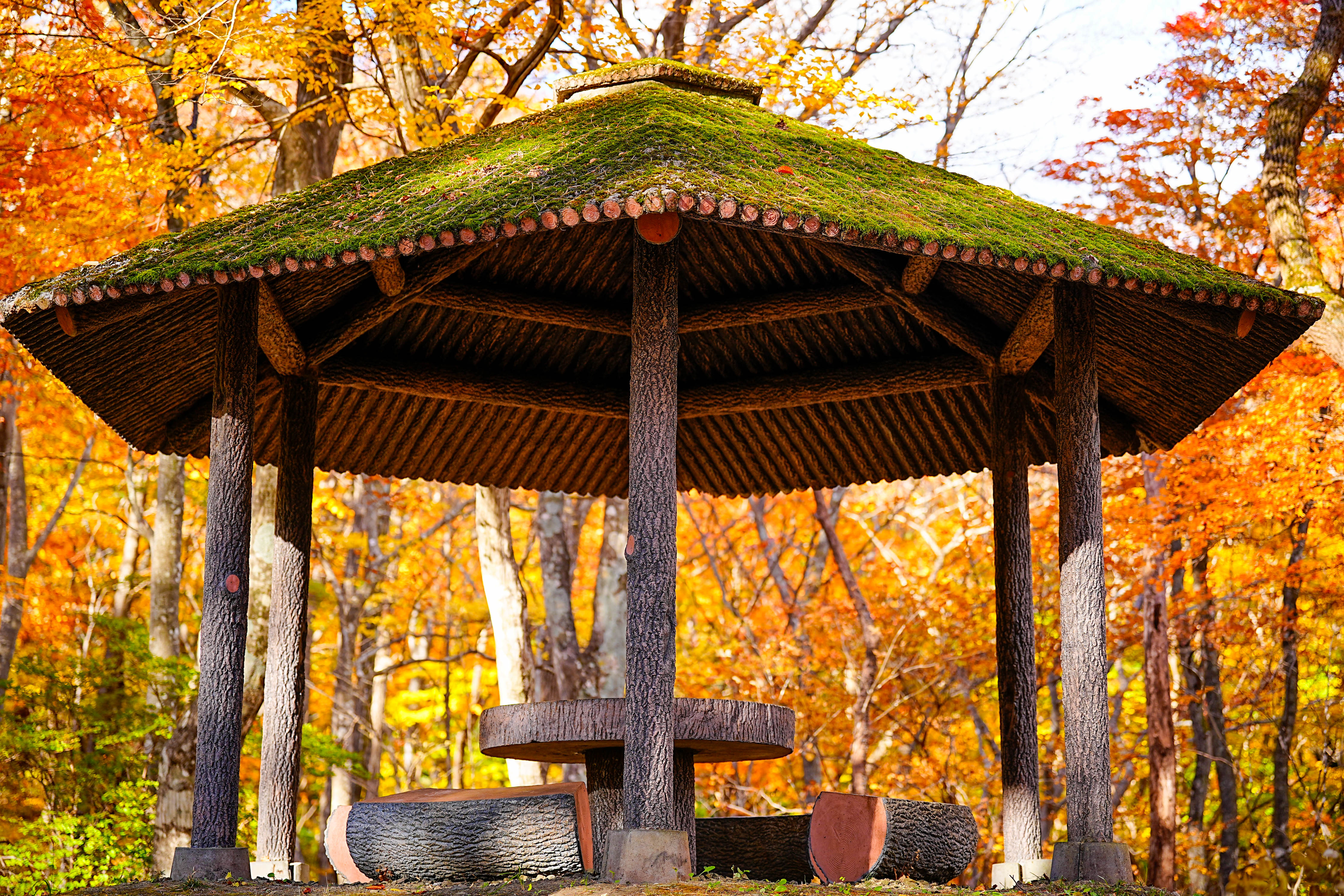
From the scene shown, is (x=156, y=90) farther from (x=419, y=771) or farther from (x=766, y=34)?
(x=419, y=771)

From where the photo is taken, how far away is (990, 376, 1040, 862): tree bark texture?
8875mm

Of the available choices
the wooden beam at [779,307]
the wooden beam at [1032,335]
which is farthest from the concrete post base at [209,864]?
the wooden beam at [1032,335]

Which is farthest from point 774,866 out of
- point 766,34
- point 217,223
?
point 766,34

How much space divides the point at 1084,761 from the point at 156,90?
12.4 metres

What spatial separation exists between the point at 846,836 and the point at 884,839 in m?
0.33

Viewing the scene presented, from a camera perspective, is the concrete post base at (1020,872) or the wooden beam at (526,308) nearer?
the concrete post base at (1020,872)

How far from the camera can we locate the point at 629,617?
6820 millimetres

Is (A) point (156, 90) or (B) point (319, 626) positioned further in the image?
(B) point (319, 626)

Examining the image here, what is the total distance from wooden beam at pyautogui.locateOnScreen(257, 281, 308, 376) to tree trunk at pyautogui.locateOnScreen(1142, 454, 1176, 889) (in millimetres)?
11314

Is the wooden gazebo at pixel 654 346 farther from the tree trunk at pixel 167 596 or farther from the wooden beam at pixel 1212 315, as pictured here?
the tree trunk at pixel 167 596

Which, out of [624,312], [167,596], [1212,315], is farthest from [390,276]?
[167,596]

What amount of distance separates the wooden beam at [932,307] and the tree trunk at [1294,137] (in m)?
4.52

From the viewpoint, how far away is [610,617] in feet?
51.7

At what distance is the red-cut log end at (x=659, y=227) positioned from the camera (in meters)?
6.82
